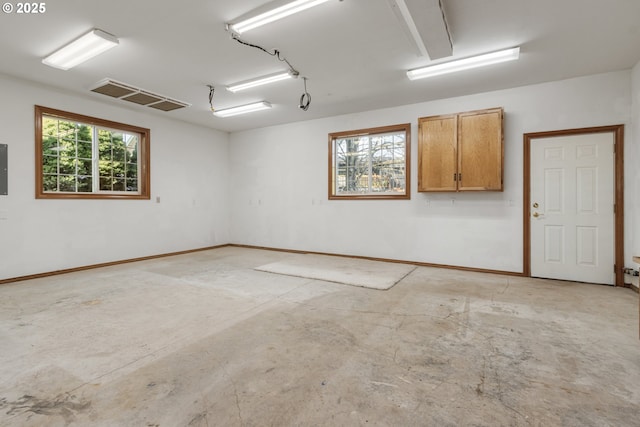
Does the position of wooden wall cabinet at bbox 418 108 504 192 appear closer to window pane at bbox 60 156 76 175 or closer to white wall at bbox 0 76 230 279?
white wall at bbox 0 76 230 279

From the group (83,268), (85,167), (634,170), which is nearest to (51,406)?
(83,268)

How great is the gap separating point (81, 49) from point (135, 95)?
1.63 metres

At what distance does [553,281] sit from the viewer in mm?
4504

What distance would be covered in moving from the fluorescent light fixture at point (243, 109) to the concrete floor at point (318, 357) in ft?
11.2

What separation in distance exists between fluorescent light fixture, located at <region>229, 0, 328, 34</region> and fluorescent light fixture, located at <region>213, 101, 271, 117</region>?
248cm

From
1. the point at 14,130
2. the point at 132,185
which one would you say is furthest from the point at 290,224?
the point at 14,130

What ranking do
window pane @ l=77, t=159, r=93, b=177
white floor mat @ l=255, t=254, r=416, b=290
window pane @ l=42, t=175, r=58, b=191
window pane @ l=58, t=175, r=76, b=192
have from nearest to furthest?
white floor mat @ l=255, t=254, r=416, b=290
window pane @ l=42, t=175, r=58, b=191
window pane @ l=58, t=175, r=76, b=192
window pane @ l=77, t=159, r=93, b=177

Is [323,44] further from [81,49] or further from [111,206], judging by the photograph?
[111,206]

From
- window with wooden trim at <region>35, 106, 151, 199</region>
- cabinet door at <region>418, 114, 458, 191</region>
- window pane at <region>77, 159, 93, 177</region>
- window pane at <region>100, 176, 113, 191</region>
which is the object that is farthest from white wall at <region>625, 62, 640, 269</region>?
window pane at <region>77, 159, 93, 177</region>

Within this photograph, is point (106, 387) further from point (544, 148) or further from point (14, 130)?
point (544, 148)

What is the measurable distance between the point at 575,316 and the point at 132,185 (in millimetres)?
7276

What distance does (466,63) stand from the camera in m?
3.85

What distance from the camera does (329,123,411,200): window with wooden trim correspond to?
19.2 ft

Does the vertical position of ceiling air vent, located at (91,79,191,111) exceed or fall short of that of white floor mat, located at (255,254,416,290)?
it exceeds it
